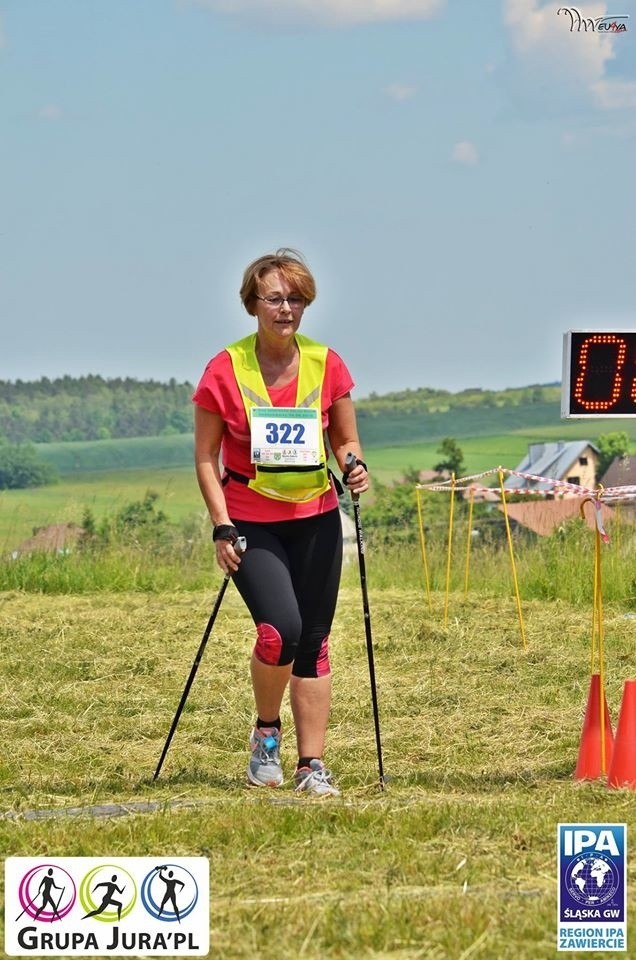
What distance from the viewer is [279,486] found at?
6.04 metres

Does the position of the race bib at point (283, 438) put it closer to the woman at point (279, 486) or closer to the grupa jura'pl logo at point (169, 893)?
the woman at point (279, 486)

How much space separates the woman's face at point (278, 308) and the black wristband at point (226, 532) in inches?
29.5

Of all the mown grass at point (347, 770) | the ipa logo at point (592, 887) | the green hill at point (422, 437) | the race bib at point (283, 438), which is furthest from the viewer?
the green hill at point (422, 437)

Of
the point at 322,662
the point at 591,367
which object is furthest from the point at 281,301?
the point at 322,662

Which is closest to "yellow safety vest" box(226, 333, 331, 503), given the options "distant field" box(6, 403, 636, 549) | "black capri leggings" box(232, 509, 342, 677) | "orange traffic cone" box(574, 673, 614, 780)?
"black capri leggings" box(232, 509, 342, 677)

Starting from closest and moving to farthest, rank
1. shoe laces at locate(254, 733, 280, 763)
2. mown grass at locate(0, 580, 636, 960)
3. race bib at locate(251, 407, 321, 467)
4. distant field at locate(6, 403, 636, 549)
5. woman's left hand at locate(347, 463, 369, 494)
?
1. mown grass at locate(0, 580, 636, 960)
2. race bib at locate(251, 407, 321, 467)
3. woman's left hand at locate(347, 463, 369, 494)
4. shoe laces at locate(254, 733, 280, 763)
5. distant field at locate(6, 403, 636, 549)

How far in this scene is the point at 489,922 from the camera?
4.23m

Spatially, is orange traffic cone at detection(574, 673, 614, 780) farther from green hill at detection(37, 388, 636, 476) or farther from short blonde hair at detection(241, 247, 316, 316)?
green hill at detection(37, 388, 636, 476)

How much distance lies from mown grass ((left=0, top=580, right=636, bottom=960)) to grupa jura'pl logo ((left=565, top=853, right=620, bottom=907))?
90mm

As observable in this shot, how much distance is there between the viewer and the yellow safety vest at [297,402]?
6.02m

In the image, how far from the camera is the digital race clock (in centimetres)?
616

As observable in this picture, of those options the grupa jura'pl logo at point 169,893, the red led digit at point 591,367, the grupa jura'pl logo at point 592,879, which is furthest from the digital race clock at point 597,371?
the grupa jura'pl logo at point 169,893

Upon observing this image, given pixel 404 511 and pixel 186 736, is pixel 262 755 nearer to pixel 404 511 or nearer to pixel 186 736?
pixel 186 736

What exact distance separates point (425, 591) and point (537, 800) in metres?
7.85
